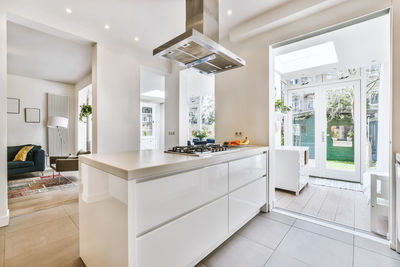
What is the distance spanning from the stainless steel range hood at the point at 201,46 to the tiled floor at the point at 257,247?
6.22 feet

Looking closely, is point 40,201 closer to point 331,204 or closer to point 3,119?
point 3,119

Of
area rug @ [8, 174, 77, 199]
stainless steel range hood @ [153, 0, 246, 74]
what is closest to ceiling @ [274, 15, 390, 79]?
stainless steel range hood @ [153, 0, 246, 74]

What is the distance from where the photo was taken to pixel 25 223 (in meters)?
2.20

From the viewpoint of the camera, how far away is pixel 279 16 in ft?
7.67

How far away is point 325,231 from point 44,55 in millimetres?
5839

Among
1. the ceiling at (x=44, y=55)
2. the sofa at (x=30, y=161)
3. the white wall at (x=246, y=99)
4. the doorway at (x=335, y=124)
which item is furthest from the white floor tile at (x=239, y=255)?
the sofa at (x=30, y=161)

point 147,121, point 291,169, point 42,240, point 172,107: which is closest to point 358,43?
point 291,169

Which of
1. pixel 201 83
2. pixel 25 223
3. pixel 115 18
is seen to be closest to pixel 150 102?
pixel 201 83

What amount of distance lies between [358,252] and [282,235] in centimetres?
64

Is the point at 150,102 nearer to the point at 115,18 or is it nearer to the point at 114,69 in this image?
the point at 114,69

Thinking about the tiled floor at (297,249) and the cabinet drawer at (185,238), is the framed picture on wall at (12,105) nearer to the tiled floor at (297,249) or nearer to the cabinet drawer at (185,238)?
the cabinet drawer at (185,238)

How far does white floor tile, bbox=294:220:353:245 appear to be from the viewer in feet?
6.22

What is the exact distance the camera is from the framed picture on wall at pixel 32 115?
523cm

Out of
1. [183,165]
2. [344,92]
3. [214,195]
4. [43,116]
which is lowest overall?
[214,195]
